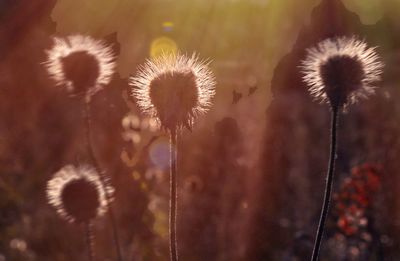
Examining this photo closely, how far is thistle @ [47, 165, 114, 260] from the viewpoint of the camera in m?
3.80

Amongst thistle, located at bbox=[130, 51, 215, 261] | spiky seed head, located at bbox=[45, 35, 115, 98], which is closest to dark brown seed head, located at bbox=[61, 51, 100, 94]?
spiky seed head, located at bbox=[45, 35, 115, 98]

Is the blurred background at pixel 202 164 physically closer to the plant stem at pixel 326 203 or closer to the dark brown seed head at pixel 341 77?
the dark brown seed head at pixel 341 77

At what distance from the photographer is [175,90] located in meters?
3.38

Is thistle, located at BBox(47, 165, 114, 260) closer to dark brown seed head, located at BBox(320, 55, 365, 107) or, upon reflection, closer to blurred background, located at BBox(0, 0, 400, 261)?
blurred background, located at BBox(0, 0, 400, 261)

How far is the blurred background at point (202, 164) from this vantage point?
6.07 meters

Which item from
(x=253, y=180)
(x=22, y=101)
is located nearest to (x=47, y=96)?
(x=22, y=101)

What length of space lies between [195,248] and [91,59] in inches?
117

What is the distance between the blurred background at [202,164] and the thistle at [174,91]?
1043mm

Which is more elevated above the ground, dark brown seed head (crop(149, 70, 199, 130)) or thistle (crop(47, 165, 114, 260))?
dark brown seed head (crop(149, 70, 199, 130))

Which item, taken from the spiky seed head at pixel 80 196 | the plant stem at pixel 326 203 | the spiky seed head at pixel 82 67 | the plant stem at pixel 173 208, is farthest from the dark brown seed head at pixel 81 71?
the plant stem at pixel 326 203

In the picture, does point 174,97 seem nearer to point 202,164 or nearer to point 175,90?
point 175,90

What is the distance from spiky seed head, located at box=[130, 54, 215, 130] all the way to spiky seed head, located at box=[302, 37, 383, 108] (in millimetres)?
627

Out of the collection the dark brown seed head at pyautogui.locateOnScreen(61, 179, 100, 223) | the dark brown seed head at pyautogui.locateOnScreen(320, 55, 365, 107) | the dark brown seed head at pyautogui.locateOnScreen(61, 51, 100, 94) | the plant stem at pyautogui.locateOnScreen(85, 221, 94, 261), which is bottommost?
the plant stem at pyautogui.locateOnScreen(85, 221, 94, 261)

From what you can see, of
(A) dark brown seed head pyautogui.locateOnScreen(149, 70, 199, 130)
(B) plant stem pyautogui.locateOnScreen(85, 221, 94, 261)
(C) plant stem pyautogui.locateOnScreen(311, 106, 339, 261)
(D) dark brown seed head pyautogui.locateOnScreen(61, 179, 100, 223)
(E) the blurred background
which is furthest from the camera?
(E) the blurred background
